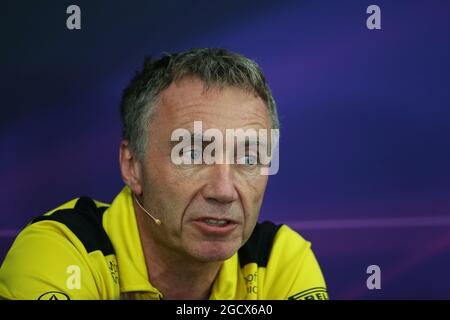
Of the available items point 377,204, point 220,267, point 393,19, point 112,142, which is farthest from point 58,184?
point 393,19

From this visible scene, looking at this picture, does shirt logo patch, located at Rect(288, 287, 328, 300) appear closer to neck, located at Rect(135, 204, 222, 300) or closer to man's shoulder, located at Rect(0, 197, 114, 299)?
neck, located at Rect(135, 204, 222, 300)

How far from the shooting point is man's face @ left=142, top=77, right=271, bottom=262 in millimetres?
1547

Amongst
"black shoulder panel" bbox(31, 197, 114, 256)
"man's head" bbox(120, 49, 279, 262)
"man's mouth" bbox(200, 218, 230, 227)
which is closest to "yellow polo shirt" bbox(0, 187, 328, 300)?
"black shoulder panel" bbox(31, 197, 114, 256)

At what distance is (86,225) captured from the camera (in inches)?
64.5

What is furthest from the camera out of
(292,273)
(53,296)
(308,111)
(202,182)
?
(308,111)

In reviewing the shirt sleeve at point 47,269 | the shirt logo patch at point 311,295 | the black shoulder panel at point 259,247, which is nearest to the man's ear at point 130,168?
the shirt sleeve at point 47,269

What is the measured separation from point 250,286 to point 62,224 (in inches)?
20.5

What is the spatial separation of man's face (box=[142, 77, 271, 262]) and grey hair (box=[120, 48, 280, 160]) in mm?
23

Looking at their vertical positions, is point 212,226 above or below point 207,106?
below

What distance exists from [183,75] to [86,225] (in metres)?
0.44

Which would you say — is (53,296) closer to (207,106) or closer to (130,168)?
(130,168)

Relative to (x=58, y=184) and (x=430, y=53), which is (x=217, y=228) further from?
(x=430, y=53)

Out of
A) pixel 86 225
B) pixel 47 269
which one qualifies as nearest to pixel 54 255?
pixel 47 269

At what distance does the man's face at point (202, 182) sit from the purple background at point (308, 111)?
0.26 m
